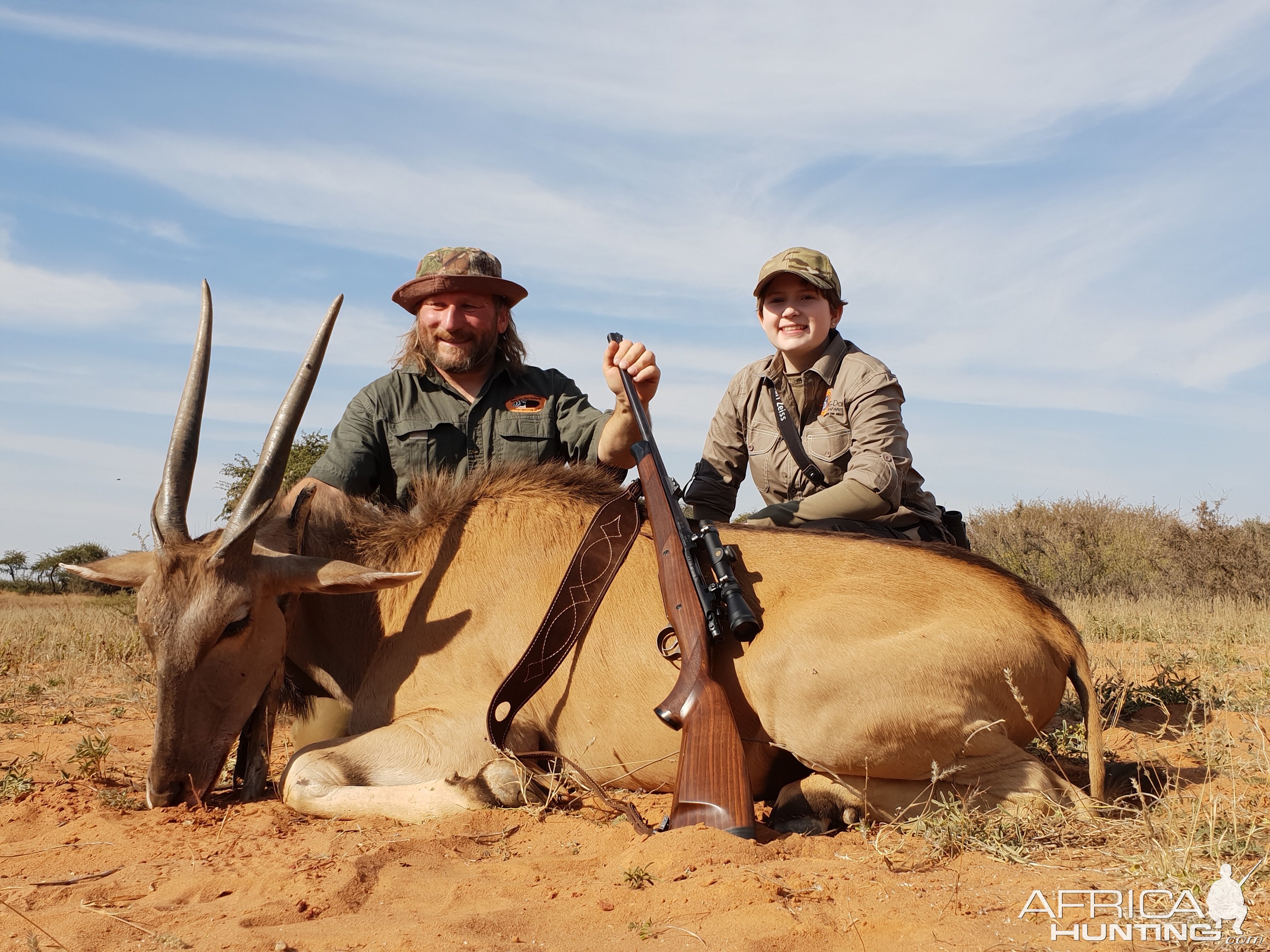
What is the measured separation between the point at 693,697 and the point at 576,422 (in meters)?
3.25

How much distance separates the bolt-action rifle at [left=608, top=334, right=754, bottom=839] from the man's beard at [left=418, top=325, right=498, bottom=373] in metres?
2.35

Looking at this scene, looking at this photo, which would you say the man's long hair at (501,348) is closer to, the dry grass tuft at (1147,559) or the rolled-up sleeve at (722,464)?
the rolled-up sleeve at (722,464)

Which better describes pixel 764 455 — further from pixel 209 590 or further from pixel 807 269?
pixel 209 590

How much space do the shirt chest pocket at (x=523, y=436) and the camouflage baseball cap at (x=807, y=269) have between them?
71.3 inches

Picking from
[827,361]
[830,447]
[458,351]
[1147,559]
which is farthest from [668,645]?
[1147,559]

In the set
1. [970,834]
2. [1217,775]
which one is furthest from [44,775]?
[1217,775]

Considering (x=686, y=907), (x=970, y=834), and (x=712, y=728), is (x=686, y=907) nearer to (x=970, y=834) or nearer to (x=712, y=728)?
(x=712, y=728)

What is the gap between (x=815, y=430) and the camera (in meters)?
6.43

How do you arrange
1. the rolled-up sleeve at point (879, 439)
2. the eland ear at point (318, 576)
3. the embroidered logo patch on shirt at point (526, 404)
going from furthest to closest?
1. the embroidered logo patch on shirt at point (526, 404)
2. the rolled-up sleeve at point (879, 439)
3. the eland ear at point (318, 576)

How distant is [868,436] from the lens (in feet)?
19.7

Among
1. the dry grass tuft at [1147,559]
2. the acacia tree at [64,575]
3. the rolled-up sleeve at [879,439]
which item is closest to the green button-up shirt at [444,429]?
the rolled-up sleeve at [879,439]

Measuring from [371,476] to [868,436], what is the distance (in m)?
3.22

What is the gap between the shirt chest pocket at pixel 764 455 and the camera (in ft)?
21.7

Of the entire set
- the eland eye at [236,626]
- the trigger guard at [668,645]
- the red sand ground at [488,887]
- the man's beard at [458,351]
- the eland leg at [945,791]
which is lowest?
the red sand ground at [488,887]
